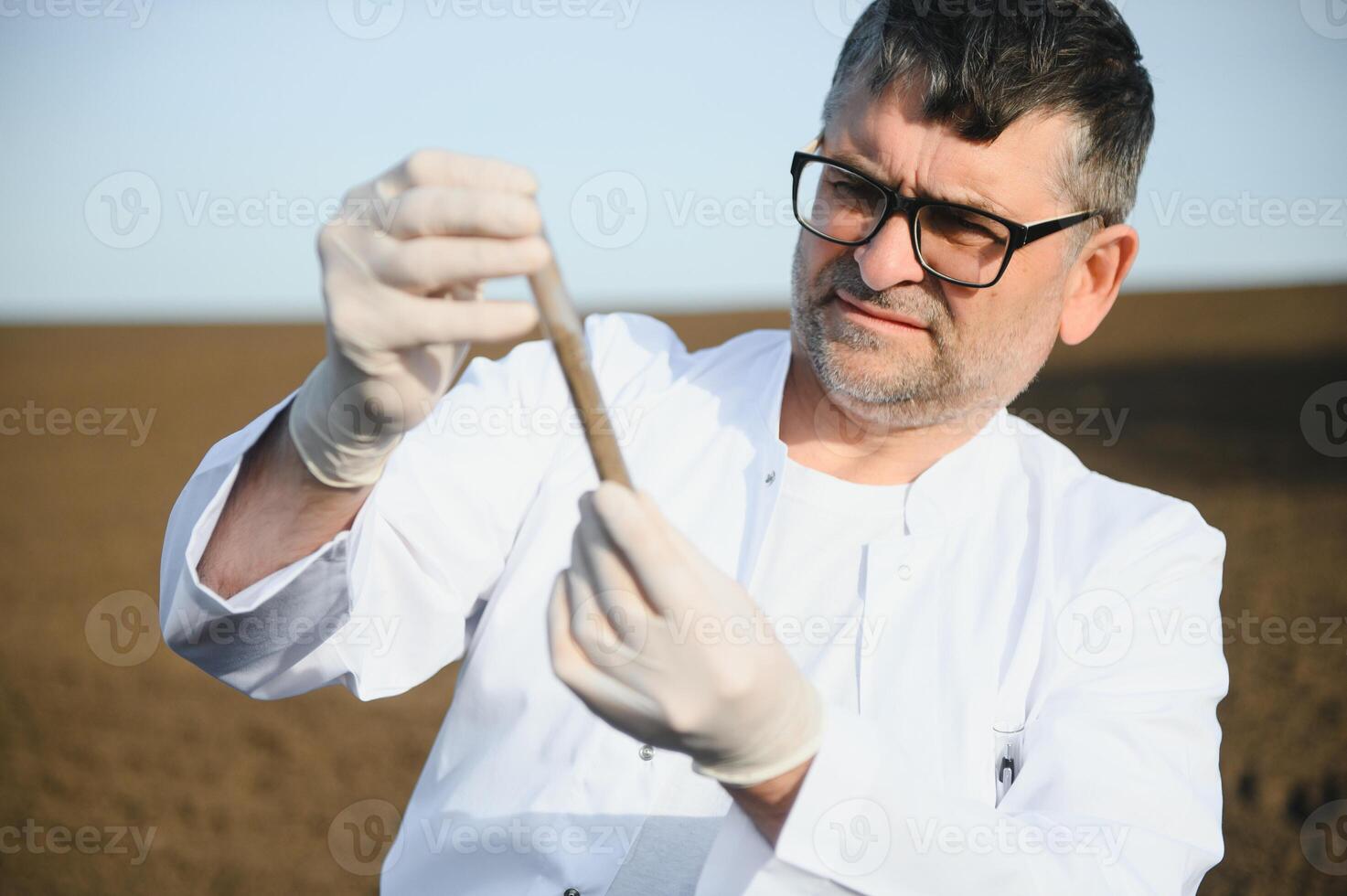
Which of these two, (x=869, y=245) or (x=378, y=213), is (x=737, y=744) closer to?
(x=378, y=213)

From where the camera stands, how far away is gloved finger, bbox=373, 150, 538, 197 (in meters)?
1.51

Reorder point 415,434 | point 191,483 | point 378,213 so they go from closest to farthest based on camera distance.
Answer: point 378,213 → point 191,483 → point 415,434

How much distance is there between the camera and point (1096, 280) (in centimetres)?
262

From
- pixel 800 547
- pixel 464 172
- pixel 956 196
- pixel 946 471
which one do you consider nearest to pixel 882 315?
pixel 956 196

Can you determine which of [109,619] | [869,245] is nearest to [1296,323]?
[109,619]

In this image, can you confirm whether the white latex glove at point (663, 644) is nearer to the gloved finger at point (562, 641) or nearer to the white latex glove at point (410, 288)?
the gloved finger at point (562, 641)

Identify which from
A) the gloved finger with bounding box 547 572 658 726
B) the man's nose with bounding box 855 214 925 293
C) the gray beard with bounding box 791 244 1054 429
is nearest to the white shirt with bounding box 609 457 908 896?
the gray beard with bounding box 791 244 1054 429

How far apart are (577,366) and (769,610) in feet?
3.64

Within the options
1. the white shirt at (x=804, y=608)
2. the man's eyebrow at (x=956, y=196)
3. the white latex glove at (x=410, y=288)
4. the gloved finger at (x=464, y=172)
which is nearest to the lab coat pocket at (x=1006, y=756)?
the white shirt at (x=804, y=608)

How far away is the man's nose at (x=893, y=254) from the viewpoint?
87.0 inches

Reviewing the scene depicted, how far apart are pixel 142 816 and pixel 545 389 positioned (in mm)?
4486

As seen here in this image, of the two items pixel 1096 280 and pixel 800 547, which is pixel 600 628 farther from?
pixel 1096 280

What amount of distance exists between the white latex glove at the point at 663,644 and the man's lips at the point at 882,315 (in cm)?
98

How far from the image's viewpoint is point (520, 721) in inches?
85.2
